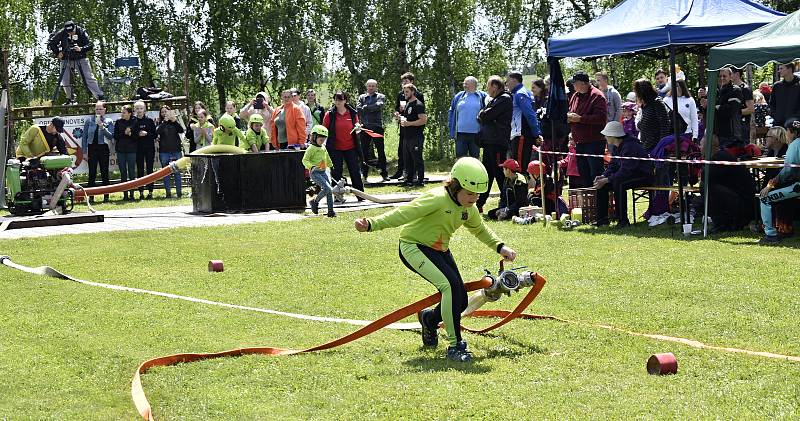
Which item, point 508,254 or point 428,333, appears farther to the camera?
point 428,333

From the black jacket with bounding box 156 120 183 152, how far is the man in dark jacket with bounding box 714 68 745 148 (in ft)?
40.3

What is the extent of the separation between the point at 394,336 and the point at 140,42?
29.4 meters

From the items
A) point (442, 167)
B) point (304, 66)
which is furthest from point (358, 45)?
point (442, 167)

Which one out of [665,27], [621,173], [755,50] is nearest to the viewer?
[755,50]

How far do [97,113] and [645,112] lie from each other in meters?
13.2

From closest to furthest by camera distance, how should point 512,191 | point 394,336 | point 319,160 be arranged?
point 394,336
point 512,191
point 319,160

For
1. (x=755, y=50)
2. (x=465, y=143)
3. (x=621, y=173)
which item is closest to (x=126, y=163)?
(x=465, y=143)

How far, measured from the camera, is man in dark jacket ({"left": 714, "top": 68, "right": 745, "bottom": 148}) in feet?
57.5

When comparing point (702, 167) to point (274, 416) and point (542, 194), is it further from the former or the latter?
point (274, 416)

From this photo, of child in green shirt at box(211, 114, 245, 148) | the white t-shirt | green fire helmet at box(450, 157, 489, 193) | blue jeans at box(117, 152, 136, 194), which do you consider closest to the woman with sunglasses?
green fire helmet at box(450, 157, 489, 193)

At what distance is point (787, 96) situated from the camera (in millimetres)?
17516

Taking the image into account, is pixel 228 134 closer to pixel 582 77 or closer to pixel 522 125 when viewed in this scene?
pixel 522 125

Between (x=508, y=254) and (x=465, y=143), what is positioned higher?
(x=465, y=143)

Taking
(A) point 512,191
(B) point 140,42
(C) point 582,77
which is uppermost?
(B) point 140,42
